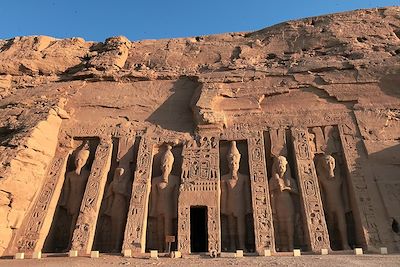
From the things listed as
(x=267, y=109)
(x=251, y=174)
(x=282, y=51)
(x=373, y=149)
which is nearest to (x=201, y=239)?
(x=251, y=174)

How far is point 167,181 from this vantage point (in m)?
9.71

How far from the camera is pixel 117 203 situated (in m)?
9.70

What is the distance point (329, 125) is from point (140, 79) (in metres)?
5.67

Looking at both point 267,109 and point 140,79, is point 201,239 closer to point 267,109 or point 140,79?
point 267,109

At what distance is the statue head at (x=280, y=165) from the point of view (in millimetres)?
9438

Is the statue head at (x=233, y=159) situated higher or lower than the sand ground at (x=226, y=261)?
higher

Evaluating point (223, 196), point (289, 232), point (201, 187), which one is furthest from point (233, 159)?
point (289, 232)

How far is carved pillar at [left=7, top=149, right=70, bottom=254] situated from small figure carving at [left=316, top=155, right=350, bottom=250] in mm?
6301

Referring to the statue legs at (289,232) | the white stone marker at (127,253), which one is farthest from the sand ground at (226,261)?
the statue legs at (289,232)

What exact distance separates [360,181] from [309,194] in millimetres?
1181

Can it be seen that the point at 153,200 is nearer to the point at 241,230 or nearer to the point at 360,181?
the point at 241,230

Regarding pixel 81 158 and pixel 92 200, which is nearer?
pixel 92 200

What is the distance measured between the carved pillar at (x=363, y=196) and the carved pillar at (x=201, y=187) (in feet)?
9.70

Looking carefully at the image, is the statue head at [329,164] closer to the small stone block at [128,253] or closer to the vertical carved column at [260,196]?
the vertical carved column at [260,196]
